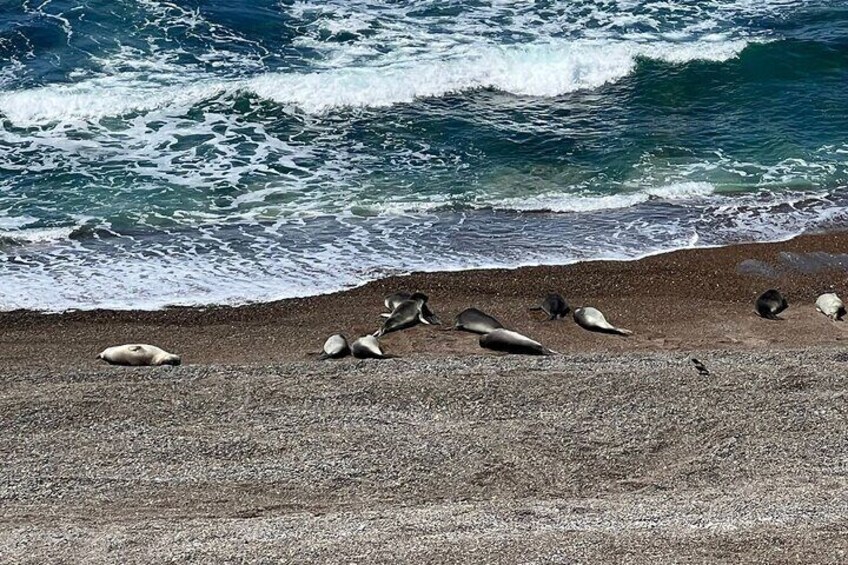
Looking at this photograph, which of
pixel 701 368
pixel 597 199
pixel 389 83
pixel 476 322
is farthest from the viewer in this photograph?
pixel 389 83

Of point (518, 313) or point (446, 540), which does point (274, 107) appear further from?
point (446, 540)

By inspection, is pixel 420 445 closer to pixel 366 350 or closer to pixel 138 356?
pixel 366 350

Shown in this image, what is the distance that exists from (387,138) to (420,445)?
29.8 feet

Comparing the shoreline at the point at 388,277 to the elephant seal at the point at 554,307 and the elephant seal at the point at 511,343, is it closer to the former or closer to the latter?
the elephant seal at the point at 554,307

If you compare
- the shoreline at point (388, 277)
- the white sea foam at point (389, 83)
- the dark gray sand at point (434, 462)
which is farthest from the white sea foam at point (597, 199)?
the dark gray sand at point (434, 462)

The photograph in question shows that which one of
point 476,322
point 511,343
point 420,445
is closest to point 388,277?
point 476,322

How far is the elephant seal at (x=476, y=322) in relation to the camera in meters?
10.8

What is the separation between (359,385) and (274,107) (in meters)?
9.25

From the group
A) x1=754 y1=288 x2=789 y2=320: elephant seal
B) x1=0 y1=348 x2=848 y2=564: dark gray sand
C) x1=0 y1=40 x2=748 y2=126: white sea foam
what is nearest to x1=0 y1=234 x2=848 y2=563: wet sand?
x1=0 y1=348 x2=848 y2=564: dark gray sand

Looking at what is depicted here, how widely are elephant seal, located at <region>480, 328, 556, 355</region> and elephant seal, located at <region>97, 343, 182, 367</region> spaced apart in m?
2.79

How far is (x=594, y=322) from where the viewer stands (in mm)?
10984

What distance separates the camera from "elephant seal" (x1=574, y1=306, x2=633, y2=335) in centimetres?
1095

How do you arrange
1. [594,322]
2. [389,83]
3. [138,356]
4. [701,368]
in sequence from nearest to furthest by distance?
[701,368] → [138,356] → [594,322] → [389,83]

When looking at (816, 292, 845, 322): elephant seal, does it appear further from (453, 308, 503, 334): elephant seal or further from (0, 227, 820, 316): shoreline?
(453, 308, 503, 334): elephant seal
